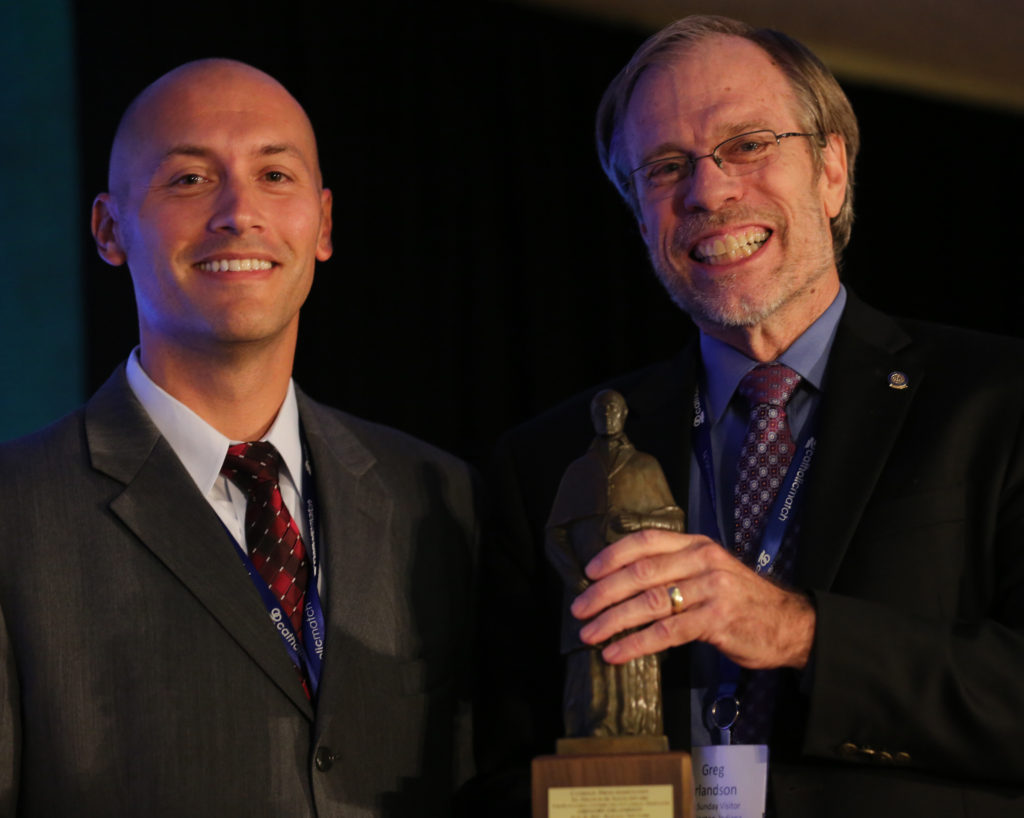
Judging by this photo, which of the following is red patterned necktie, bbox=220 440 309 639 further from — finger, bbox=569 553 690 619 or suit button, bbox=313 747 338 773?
finger, bbox=569 553 690 619

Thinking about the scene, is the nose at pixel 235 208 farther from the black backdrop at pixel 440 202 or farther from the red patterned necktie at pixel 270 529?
the black backdrop at pixel 440 202

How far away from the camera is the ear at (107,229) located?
2.69m

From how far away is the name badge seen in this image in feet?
7.09

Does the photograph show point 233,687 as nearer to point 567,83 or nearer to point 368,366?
point 368,366

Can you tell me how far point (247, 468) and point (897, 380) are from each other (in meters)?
1.28

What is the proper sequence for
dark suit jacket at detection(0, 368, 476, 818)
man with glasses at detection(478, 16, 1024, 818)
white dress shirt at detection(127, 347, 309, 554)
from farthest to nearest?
white dress shirt at detection(127, 347, 309, 554)
dark suit jacket at detection(0, 368, 476, 818)
man with glasses at detection(478, 16, 1024, 818)

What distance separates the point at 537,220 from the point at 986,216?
7.58 feet

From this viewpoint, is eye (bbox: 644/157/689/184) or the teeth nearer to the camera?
the teeth

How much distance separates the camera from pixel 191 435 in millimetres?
2539

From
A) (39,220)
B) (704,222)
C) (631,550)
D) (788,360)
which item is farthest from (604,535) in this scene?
(39,220)

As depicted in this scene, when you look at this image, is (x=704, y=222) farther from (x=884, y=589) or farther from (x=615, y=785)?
(x=615, y=785)

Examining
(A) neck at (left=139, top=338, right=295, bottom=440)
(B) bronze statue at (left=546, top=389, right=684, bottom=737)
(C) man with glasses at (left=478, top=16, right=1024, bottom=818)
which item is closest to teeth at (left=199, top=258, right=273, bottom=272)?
(A) neck at (left=139, top=338, right=295, bottom=440)

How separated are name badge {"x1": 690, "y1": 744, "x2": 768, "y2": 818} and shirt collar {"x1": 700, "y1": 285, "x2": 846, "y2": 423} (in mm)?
Answer: 708

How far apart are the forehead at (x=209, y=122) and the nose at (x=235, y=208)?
7cm
